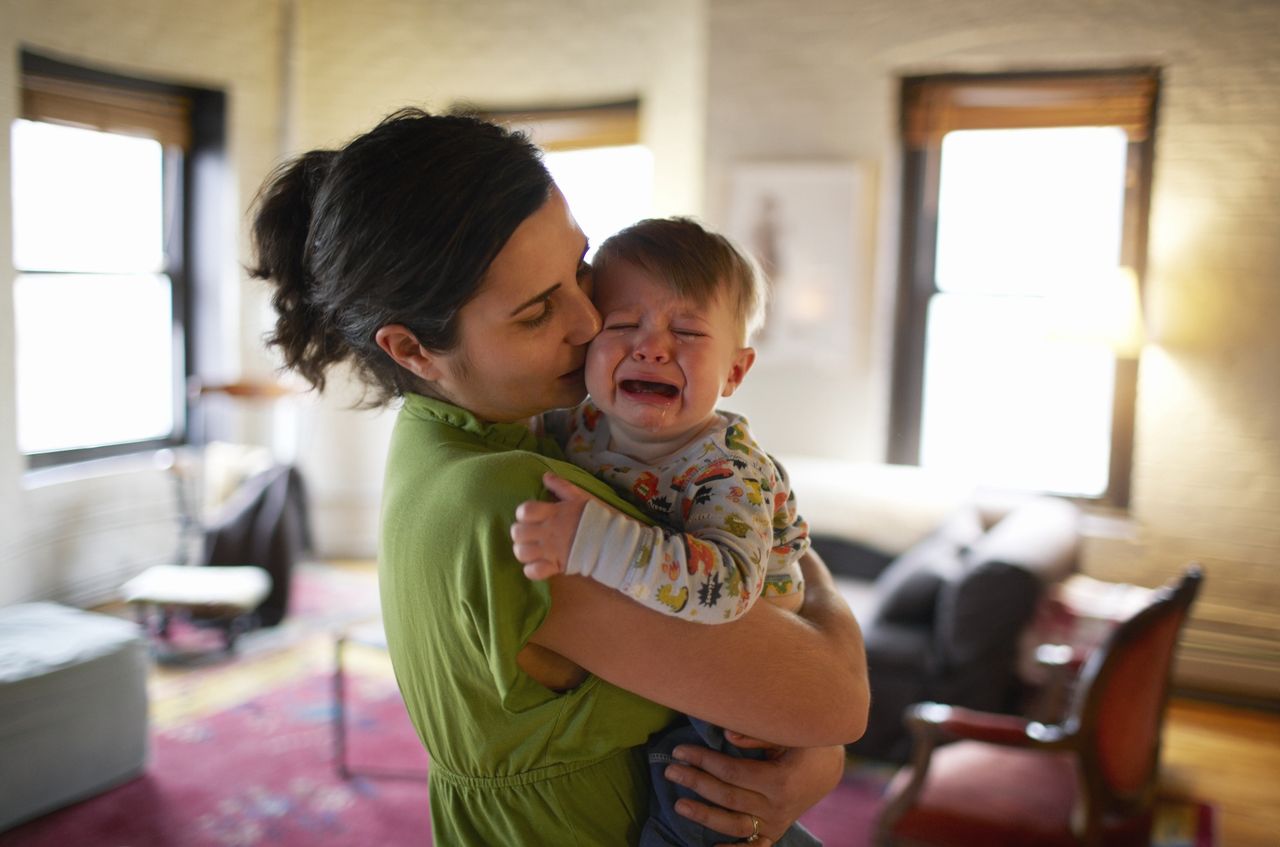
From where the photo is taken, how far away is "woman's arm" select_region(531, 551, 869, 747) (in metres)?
1.02

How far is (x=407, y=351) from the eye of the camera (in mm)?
1136

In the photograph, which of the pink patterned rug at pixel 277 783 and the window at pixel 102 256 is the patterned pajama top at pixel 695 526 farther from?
the window at pixel 102 256

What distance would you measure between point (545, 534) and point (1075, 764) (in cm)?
214

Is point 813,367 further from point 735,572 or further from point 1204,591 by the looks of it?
point 735,572

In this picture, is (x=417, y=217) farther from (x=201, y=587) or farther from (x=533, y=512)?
(x=201, y=587)

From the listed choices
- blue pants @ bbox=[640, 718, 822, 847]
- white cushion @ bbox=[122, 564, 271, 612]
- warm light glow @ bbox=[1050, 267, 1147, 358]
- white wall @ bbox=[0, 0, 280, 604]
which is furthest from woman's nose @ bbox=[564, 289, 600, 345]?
white wall @ bbox=[0, 0, 280, 604]

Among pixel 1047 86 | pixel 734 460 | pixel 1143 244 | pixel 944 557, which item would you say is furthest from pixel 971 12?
pixel 734 460

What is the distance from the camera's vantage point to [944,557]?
13.5 feet

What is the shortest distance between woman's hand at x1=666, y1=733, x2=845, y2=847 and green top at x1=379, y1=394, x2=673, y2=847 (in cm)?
6

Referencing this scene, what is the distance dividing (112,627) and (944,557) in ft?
9.88

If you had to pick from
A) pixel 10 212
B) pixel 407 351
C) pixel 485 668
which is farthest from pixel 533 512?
pixel 10 212

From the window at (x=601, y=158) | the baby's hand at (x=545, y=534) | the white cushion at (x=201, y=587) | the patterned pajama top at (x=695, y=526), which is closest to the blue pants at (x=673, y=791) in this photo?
the patterned pajama top at (x=695, y=526)

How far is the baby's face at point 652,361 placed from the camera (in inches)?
48.4

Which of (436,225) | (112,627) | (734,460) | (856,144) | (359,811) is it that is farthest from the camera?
(856,144)
